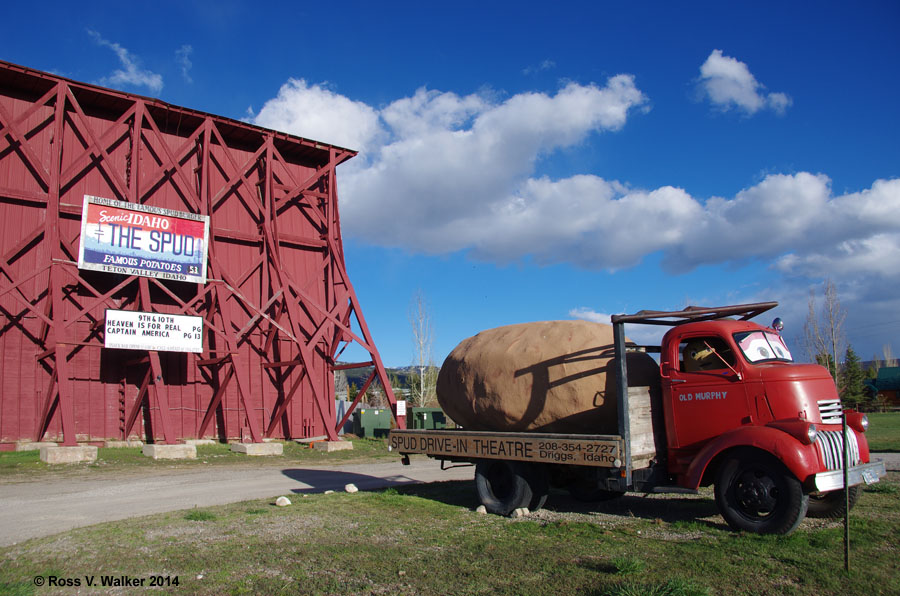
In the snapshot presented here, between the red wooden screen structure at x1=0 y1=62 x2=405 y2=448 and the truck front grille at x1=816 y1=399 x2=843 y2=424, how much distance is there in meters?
18.4

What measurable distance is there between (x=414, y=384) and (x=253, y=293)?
26.1m

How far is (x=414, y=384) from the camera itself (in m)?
49.7

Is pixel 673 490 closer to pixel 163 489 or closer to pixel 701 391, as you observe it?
pixel 701 391

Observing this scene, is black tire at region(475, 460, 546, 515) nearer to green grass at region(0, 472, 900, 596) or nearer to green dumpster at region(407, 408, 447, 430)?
green grass at region(0, 472, 900, 596)

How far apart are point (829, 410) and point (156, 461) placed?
692 inches

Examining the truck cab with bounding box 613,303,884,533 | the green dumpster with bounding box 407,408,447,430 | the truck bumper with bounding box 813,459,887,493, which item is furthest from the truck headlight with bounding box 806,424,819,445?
the green dumpster with bounding box 407,408,447,430

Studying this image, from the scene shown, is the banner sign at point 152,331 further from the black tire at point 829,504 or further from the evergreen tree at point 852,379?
the evergreen tree at point 852,379

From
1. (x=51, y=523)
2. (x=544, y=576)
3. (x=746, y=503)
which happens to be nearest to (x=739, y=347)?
(x=746, y=503)

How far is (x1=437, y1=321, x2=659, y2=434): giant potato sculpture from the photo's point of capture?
8.59m

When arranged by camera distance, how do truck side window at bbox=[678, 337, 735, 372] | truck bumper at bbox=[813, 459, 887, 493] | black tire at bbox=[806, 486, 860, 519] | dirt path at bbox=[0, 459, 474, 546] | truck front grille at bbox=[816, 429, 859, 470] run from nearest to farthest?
1. truck bumper at bbox=[813, 459, 887, 493]
2. truck front grille at bbox=[816, 429, 859, 470]
3. black tire at bbox=[806, 486, 860, 519]
4. truck side window at bbox=[678, 337, 735, 372]
5. dirt path at bbox=[0, 459, 474, 546]

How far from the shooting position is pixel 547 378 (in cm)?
884

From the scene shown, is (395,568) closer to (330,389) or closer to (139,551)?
(139,551)

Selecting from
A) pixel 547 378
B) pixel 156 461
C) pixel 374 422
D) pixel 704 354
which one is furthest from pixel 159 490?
pixel 374 422

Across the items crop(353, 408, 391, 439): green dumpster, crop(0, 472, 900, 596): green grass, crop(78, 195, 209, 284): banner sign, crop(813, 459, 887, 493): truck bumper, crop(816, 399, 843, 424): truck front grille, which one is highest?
crop(78, 195, 209, 284): banner sign
